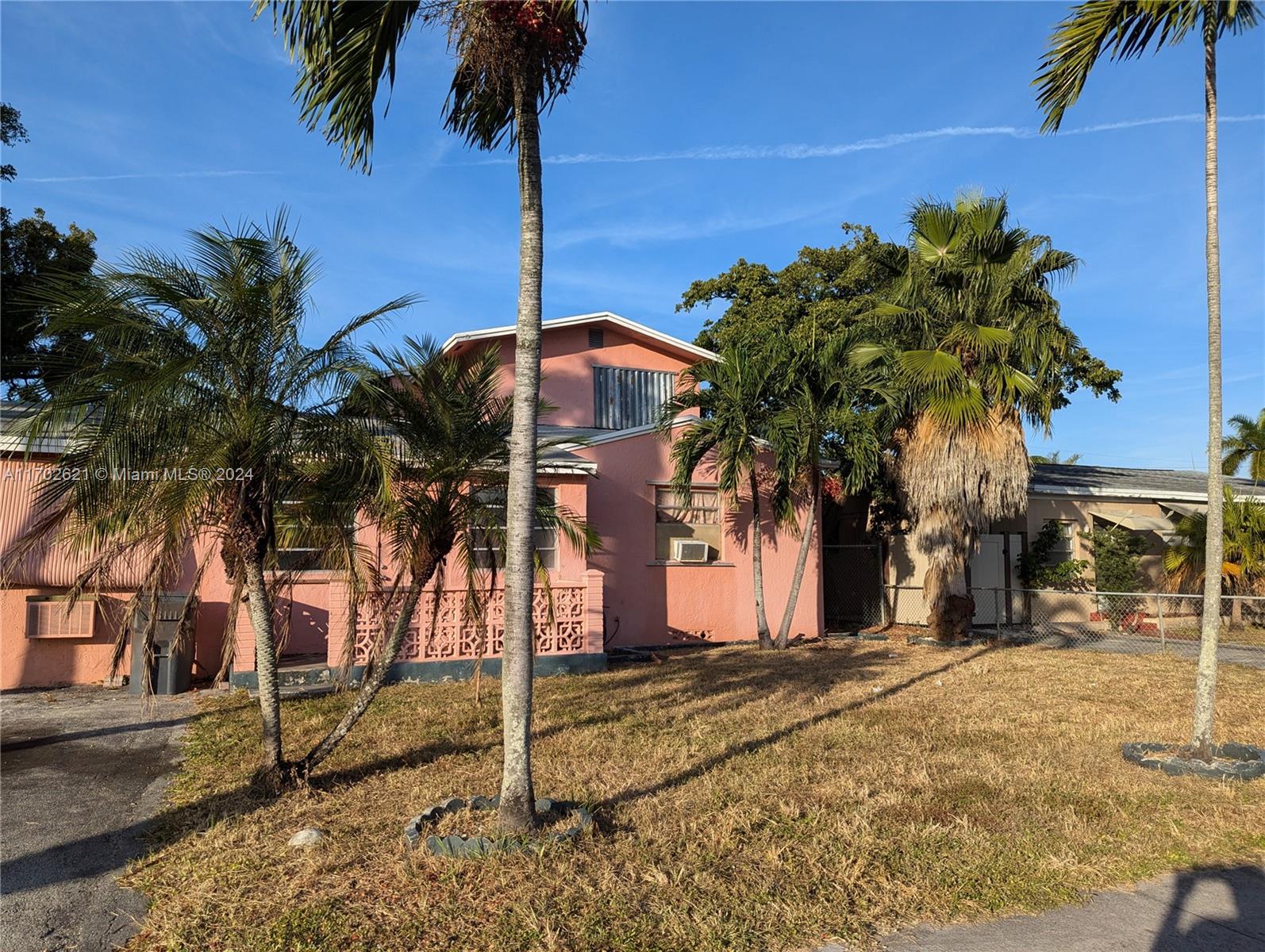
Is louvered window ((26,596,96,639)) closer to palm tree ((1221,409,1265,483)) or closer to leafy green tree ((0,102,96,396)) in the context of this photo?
leafy green tree ((0,102,96,396))

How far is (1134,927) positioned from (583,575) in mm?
9352

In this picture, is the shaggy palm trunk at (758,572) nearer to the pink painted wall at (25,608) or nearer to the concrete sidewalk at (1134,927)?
the pink painted wall at (25,608)

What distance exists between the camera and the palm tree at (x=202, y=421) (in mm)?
6004

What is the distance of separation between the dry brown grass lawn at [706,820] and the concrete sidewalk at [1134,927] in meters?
0.16

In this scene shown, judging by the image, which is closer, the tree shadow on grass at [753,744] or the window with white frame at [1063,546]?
the tree shadow on grass at [753,744]

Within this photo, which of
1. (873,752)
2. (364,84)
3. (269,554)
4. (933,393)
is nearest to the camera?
(364,84)

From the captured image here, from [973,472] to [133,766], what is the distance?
40.5 ft

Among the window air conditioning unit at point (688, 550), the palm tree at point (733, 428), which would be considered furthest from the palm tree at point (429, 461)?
the window air conditioning unit at point (688, 550)

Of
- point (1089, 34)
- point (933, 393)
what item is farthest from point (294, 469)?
point (933, 393)

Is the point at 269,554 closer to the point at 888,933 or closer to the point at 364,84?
the point at 364,84

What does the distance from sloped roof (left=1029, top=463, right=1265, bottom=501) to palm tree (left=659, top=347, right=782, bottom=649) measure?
6775mm

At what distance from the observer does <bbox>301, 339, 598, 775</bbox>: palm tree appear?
697 centimetres

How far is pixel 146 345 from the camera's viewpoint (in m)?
6.16

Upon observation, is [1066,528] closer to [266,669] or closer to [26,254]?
[266,669]
